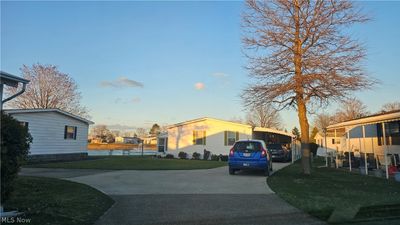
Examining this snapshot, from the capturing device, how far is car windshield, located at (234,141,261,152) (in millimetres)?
15195

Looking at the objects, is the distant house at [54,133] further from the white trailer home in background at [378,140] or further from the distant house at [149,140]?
the distant house at [149,140]

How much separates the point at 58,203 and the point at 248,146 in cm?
968

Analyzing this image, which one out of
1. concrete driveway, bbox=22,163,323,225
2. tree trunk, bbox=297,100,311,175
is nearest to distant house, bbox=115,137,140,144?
tree trunk, bbox=297,100,311,175

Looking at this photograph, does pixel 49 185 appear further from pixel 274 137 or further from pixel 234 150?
pixel 274 137

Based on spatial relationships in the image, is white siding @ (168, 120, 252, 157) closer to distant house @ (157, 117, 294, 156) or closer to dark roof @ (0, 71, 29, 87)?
distant house @ (157, 117, 294, 156)

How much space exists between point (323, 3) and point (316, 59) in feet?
8.14

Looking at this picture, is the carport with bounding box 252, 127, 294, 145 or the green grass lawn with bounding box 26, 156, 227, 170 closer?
the green grass lawn with bounding box 26, 156, 227, 170

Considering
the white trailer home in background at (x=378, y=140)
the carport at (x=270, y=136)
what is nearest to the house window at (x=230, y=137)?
the carport at (x=270, y=136)

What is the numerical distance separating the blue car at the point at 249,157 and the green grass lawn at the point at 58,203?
24.4 ft

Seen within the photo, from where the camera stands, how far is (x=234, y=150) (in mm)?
15367

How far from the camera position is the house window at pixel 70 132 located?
25422 millimetres

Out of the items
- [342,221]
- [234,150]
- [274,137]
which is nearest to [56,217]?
[342,221]

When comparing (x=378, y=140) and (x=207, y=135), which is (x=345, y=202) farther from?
(x=207, y=135)

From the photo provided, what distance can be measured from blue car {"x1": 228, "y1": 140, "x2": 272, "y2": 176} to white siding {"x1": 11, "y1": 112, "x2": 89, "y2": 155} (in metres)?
13.3
